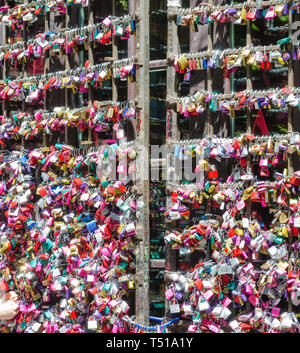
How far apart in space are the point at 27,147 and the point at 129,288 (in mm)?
1212

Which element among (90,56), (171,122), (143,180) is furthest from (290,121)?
(90,56)

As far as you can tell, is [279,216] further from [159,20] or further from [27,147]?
[27,147]

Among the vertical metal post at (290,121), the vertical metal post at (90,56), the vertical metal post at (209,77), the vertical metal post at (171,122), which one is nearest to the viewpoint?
the vertical metal post at (290,121)

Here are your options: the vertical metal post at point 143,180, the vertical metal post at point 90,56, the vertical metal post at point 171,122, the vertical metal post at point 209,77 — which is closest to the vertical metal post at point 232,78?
the vertical metal post at point 209,77

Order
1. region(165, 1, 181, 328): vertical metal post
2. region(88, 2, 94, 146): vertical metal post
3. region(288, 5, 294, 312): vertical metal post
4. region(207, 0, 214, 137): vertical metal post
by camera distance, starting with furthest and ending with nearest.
Answer: 1. region(88, 2, 94, 146): vertical metal post
2. region(165, 1, 181, 328): vertical metal post
3. region(207, 0, 214, 137): vertical metal post
4. region(288, 5, 294, 312): vertical metal post

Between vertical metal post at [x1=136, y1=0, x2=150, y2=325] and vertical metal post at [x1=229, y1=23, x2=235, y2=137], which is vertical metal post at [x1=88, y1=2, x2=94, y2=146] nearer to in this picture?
vertical metal post at [x1=136, y1=0, x2=150, y2=325]

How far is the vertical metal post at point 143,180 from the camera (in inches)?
124

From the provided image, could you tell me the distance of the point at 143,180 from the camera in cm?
317

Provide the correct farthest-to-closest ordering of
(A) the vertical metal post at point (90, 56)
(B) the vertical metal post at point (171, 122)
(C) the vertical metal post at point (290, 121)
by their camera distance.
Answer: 1. (A) the vertical metal post at point (90, 56)
2. (B) the vertical metal post at point (171, 122)
3. (C) the vertical metal post at point (290, 121)

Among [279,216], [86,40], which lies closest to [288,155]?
[279,216]

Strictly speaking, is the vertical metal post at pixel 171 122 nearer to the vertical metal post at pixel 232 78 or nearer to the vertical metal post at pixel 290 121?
the vertical metal post at pixel 232 78

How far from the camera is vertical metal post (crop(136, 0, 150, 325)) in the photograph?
10.4 feet

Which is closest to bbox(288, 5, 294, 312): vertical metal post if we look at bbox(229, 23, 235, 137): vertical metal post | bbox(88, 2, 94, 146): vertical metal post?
bbox(229, 23, 235, 137): vertical metal post

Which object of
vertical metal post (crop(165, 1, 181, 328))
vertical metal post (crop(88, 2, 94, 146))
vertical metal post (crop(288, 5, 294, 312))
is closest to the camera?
vertical metal post (crop(288, 5, 294, 312))
